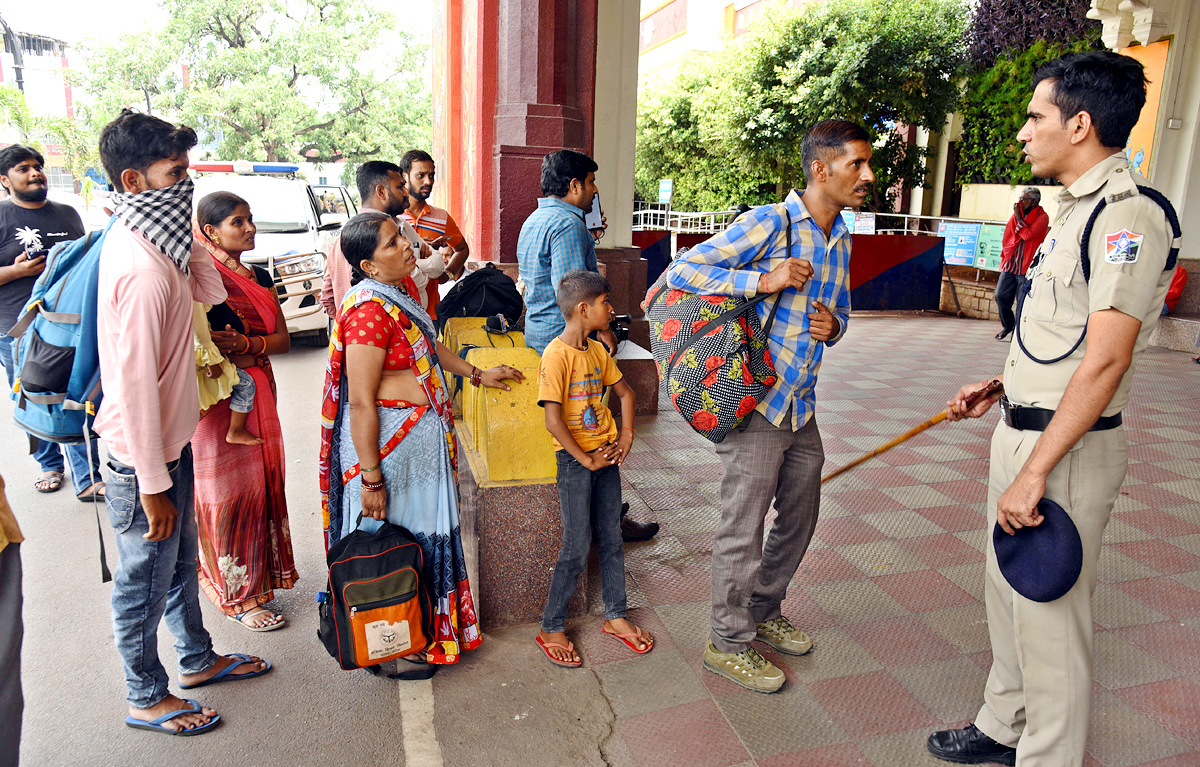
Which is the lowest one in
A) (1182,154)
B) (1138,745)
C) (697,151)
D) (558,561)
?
(1138,745)

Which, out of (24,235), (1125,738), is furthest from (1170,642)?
(24,235)

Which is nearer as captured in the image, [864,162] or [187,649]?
[864,162]

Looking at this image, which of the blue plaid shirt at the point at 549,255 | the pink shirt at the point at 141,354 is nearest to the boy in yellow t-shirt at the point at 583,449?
the blue plaid shirt at the point at 549,255

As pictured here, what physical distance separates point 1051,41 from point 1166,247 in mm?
14062

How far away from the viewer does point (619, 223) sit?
7.51m

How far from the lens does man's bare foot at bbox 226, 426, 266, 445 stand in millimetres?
3070

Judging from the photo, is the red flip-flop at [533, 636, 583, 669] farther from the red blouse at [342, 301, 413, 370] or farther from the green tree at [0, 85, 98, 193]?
the green tree at [0, 85, 98, 193]

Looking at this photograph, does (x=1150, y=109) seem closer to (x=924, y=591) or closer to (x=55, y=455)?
(x=924, y=591)

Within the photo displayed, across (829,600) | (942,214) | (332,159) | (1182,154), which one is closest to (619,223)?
(829,600)

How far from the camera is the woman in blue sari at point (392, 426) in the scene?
259 cm

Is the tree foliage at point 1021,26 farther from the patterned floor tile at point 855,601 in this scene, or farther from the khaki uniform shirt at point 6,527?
the khaki uniform shirt at point 6,527

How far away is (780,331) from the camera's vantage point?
265 centimetres

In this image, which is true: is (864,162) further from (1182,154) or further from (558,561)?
(1182,154)

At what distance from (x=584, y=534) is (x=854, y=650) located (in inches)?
46.0
